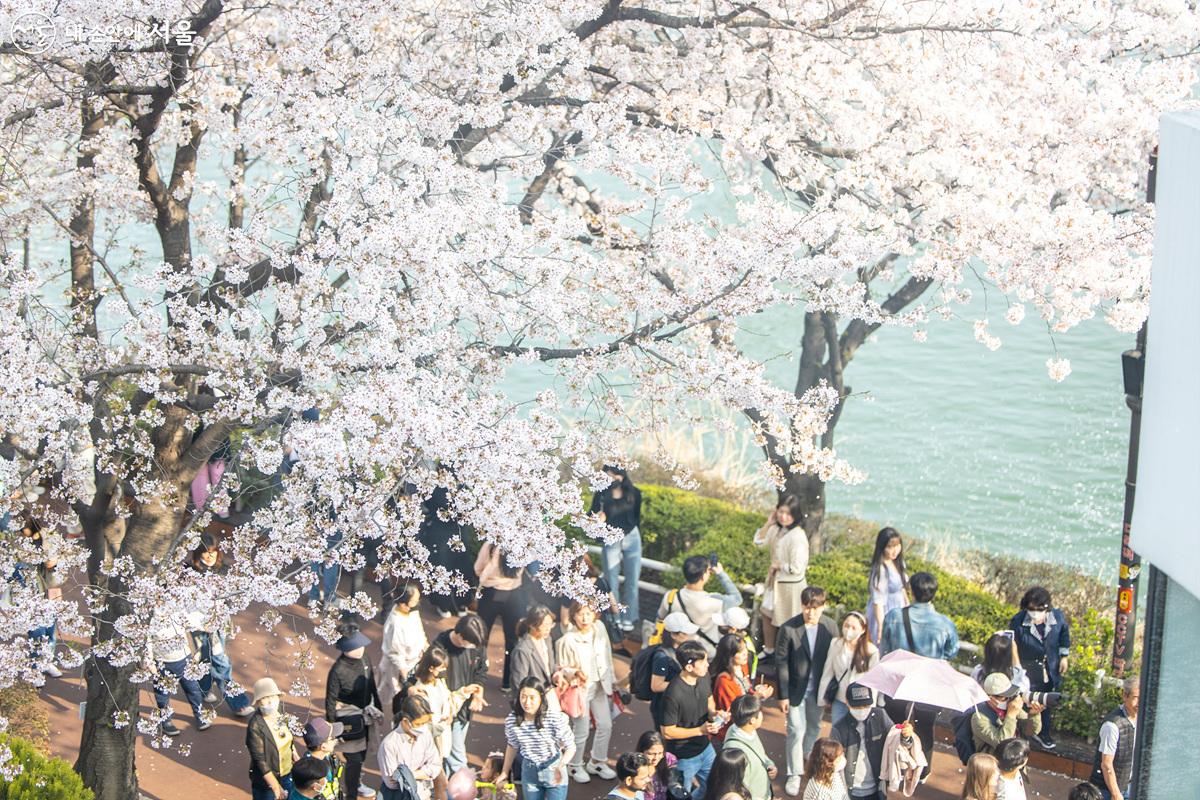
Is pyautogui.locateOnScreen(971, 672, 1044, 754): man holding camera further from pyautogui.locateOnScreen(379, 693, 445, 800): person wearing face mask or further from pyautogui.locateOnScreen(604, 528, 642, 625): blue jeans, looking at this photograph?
pyautogui.locateOnScreen(604, 528, 642, 625): blue jeans

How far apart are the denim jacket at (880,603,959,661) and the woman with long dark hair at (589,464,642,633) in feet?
8.76

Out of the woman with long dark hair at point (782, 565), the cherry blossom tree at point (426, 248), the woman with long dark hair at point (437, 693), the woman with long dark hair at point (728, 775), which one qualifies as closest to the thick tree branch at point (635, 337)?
the cherry blossom tree at point (426, 248)

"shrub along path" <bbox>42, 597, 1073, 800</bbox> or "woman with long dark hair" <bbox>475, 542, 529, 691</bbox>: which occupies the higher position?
"woman with long dark hair" <bbox>475, 542, 529, 691</bbox>

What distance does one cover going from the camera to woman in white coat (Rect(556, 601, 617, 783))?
9086 millimetres

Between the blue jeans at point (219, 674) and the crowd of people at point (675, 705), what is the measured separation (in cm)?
2

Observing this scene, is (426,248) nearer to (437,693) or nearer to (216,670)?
(437,693)

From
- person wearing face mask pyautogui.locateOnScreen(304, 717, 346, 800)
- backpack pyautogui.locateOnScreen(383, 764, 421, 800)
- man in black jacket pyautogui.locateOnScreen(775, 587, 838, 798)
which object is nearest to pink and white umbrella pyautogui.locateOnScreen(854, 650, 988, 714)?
man in black jacket pyautogui.locateOnScreen(775, 587, 838, 798)

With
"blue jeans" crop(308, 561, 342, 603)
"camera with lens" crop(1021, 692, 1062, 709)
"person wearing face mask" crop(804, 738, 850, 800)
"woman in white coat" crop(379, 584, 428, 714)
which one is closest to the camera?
"person wearing face mask" crop(804, 738, 850, 800)

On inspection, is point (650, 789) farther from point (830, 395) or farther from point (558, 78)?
point (558, 78)

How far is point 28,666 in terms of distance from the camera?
746 centimetres

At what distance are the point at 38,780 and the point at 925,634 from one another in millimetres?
5895

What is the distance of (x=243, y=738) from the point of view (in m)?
10.1

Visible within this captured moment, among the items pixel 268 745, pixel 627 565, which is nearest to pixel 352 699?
pixel 268 745

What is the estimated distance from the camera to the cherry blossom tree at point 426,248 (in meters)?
7.41
